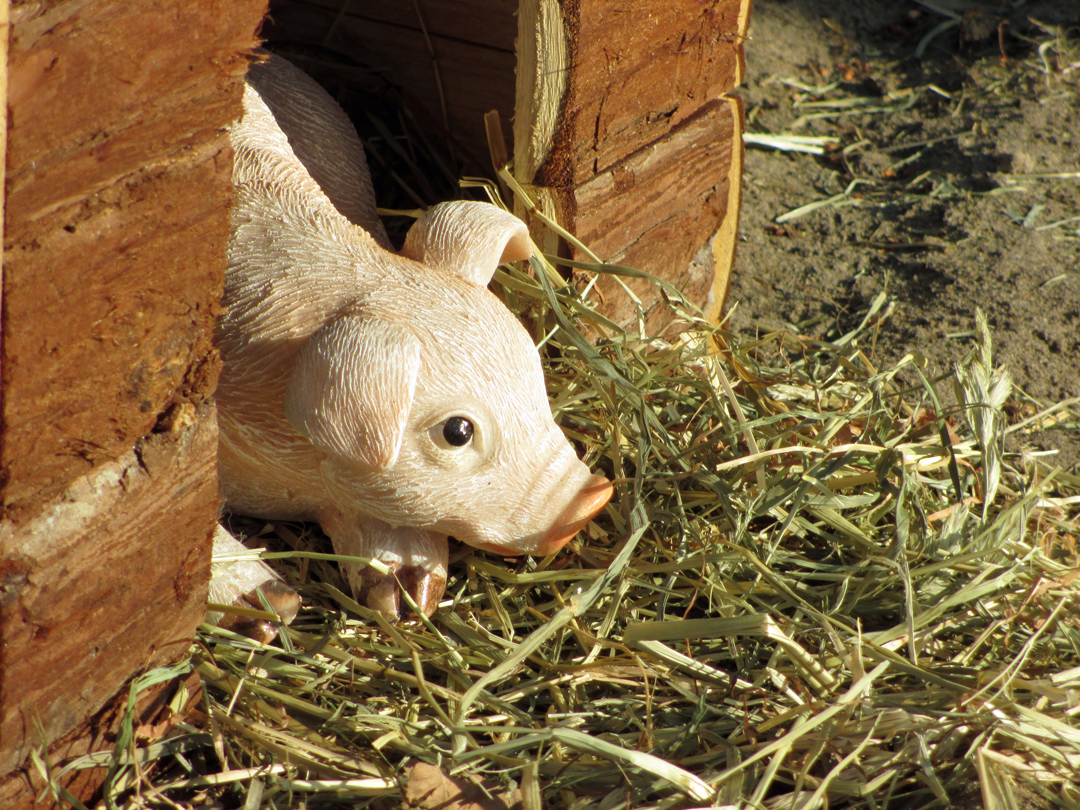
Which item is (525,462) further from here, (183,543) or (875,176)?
(875,176)

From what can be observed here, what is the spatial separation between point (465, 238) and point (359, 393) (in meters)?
0.53

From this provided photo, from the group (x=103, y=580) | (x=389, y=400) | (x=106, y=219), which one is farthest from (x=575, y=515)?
(x=106, y=219)

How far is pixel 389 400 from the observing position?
172cm

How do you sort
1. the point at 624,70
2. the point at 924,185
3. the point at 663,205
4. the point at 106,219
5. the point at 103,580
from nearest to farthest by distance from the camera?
1. the point at 106,219
2. the point at 103,580
3. the point at 624,70
4. the point at 663,205
5. the point at 924,185

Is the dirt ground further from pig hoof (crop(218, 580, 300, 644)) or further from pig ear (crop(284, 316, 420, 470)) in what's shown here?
pig hoof (crop(218, 580, 300, 644))

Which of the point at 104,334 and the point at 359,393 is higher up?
the point at 104,334

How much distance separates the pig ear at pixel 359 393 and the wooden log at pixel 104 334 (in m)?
0.23

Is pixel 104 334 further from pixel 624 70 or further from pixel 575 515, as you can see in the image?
pixel 624 70

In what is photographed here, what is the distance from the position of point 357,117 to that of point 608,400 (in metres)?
1.45

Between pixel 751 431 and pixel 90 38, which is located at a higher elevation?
pixel 90 38

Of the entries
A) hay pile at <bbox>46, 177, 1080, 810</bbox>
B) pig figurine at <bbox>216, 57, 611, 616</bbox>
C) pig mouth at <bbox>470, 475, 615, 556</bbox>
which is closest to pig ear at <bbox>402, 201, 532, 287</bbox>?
pig figurine at <bbox>216, 57, 611, 616</bbox>

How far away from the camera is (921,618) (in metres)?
1.93

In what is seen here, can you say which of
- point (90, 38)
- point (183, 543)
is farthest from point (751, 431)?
point (90, 38)

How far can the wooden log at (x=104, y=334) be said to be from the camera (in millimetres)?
1171
